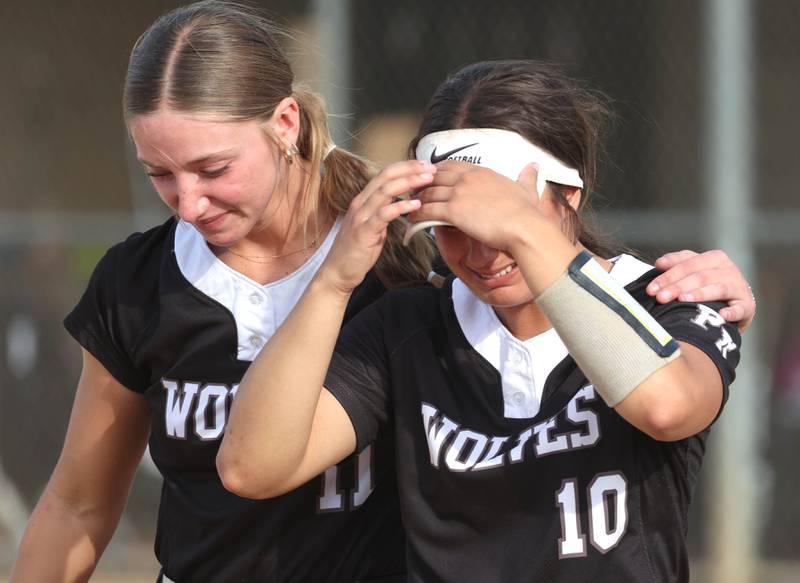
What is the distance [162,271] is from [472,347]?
0.69m

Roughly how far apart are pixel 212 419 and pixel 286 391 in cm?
39

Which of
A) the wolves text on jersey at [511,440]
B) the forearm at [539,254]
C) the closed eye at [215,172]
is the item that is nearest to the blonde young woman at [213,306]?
the closed eye at [215,172]

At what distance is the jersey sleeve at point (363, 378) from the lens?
2.12 m

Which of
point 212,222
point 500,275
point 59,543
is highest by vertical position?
point 500,275

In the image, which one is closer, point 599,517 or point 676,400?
point 676,400

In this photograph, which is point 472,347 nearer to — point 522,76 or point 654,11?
point 522,76

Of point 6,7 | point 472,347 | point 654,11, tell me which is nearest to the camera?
point 472,347

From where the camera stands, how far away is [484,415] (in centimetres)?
204

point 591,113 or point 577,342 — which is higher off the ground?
point 591,113

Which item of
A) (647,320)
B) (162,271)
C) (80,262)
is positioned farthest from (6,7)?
(647,320)

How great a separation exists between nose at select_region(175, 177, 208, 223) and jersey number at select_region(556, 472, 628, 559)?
812mm

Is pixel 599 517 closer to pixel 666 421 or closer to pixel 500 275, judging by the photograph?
pixel 666 421

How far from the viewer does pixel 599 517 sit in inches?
75.4

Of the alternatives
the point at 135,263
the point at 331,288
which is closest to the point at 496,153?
the point at 331,288
